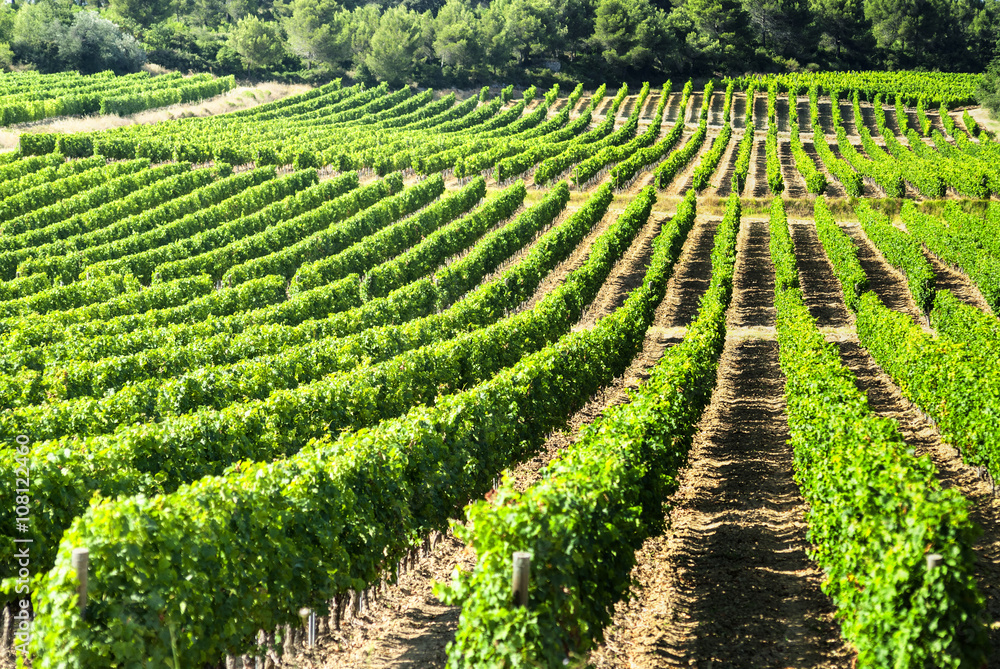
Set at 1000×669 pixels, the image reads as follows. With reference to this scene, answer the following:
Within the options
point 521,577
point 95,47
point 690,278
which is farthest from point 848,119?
point 521,577

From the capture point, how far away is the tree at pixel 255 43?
382ft

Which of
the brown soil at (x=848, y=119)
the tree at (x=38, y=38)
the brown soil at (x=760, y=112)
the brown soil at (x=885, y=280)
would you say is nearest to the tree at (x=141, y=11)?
the tree at (x=38, y=38)

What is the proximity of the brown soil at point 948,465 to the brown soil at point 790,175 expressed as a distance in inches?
1396

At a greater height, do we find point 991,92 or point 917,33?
point 917,33

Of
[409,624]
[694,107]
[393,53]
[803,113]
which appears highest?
[393,53]

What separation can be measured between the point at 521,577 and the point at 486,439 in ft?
26.8

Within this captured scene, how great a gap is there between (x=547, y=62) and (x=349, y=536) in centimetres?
12653

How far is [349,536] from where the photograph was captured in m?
14.3

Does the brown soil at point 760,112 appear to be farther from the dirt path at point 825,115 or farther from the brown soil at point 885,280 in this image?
the brown soil at point 885,280

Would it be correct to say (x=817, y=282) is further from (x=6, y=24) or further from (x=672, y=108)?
(x=6, y=24)

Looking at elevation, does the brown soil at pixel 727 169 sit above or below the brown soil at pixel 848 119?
below

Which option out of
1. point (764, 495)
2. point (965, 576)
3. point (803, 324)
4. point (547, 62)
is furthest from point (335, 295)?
point (547, 62)

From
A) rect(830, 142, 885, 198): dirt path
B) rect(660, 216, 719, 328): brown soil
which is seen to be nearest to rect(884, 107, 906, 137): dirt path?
rect(830, 142, 885, 198): dirt path

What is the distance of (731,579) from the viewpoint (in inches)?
646
